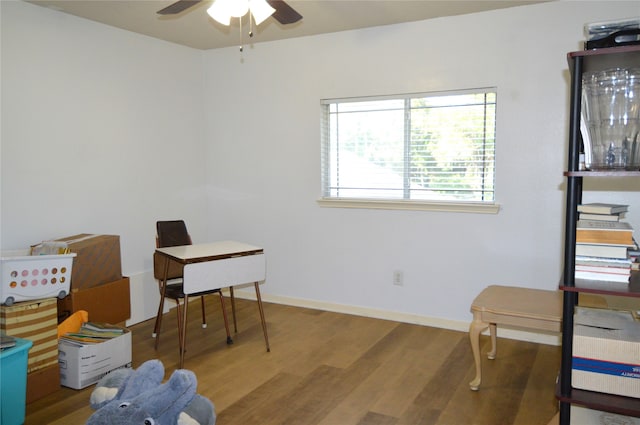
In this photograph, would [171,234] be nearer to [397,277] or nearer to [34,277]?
[34,277]

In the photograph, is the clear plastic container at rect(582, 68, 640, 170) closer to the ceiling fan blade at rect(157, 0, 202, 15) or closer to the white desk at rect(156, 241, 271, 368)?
the ceiling fan blade at rect(157, 0, 202, 15)

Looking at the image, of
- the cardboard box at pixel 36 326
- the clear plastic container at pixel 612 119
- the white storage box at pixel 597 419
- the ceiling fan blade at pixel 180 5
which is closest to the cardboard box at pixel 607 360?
the white storage box at pixel 597 419

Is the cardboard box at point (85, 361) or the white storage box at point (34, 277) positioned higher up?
the white storage box at point (34, 277)

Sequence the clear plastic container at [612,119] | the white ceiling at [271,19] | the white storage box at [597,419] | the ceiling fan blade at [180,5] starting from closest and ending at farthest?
the clear plastic container at [612,119] → the white storage box at [597,419] → the ceiling fan blade at [180,5] → the white ceiling at [271,19]

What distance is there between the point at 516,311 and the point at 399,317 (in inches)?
56.2

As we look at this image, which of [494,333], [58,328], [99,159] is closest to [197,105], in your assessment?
[99,159]

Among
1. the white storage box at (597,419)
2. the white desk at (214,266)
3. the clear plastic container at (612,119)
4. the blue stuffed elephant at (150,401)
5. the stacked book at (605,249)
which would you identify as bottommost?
the white storage box at (597,419)

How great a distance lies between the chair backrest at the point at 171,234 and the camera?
368cm

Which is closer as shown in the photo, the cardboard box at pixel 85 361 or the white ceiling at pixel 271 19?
the cardboard box at pixel 85 361

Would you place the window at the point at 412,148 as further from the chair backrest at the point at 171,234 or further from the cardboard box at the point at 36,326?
the cardboard box at the point at 36,326

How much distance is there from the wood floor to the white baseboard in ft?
0.22

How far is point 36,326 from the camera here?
276 cm

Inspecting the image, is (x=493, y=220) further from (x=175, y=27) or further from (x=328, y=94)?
(x=175, y=27)

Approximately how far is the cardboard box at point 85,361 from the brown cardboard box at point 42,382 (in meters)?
0.07
